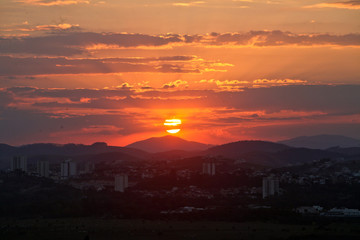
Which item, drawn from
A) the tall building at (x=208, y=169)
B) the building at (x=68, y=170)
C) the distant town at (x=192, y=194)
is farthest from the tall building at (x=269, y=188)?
the building at (x=68, y=170)

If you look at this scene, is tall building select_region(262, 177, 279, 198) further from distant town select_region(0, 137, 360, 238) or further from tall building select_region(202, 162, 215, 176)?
tall building select_region(202, 162, 215, 176)

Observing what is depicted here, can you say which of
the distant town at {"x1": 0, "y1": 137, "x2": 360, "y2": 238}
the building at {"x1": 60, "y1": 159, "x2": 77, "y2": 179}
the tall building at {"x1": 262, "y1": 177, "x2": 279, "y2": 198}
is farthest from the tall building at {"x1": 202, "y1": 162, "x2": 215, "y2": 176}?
the tall building at {"x1": 262, "y1": 177, "x2": 279, "y2": 198}

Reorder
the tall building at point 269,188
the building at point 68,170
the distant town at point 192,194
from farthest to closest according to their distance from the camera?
the building at point 68,170 → the tall building at point 269,188 → the distant town at point 192,194

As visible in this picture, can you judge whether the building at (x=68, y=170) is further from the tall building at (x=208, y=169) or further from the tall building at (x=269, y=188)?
the tall building at (x=269, y=188)

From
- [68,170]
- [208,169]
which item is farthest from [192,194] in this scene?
[68,170]

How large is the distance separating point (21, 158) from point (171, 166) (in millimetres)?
41357

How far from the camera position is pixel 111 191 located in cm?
11775

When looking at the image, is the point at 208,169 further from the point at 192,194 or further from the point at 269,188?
the point at 269,188

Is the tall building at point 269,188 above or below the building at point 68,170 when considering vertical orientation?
below

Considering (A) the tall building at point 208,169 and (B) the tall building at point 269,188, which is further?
(A) the tall building at point 208,169

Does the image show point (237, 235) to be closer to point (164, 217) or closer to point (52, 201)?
point (164, 217)

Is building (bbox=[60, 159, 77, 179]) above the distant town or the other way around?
above

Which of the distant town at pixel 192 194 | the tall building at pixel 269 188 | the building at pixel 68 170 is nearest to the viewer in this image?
the distant town at pixel 192 194

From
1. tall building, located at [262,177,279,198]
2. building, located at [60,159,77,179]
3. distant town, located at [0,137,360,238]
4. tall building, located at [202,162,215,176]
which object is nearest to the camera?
distant town, located at [0,137,360,238]
